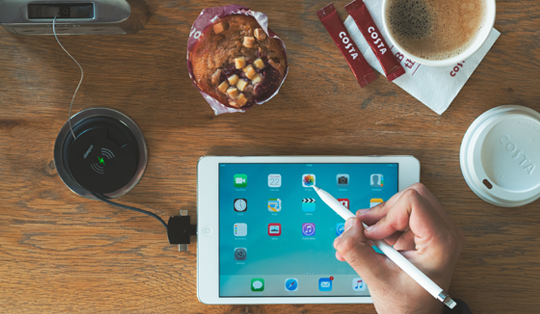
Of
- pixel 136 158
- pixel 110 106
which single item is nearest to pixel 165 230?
pixel 136 158

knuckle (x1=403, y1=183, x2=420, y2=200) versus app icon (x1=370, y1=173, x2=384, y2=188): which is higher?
knuckle (x1=403, y1=183, x2=420, y2=200)

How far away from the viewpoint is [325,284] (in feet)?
2.43

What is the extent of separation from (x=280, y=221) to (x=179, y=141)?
0.26 m

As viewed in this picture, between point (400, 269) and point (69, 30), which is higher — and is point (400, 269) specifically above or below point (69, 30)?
below

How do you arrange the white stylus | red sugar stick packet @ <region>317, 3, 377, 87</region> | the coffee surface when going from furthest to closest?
red sugar stick packet @ <region>317, 3, 377, 87</region>, the coffee surface, the white stylus

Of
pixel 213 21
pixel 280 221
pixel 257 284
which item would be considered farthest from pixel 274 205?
pixel 213 21

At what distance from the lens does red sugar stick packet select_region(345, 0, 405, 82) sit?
2.37 feet

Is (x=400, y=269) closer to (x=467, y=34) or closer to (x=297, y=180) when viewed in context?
(x=297, y=180)

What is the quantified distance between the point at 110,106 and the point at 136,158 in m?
0.12

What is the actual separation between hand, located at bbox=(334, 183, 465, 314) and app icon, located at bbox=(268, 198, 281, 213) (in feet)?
0.57

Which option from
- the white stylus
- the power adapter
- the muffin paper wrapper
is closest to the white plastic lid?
the white stylus

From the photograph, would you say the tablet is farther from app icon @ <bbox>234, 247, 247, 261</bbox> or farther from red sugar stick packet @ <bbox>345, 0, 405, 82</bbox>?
red sugar stick packet @ <bbox>345, 0, 405, 82</bbox>

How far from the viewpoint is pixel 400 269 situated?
0.58 metres

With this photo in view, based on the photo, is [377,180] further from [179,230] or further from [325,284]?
[179,230]
